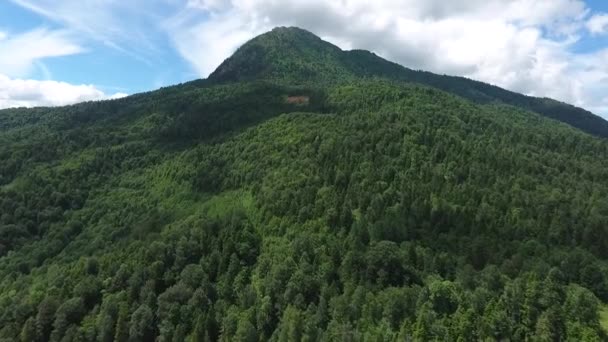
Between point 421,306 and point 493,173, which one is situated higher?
point 493,173

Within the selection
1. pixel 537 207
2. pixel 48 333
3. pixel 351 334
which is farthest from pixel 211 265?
pixel 537 207

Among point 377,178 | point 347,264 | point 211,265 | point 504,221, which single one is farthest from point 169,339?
point 504,221

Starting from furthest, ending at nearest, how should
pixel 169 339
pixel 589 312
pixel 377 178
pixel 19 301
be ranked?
pixel 377 178, pixel 19 301, pixel 169 339, pixel 589 312

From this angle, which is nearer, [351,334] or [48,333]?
[351,334]

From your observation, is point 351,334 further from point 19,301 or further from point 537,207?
point 19,301

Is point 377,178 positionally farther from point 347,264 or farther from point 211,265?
point 211,265

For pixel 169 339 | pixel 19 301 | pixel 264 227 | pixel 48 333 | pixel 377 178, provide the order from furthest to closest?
1. pixel 377 178
2. pixel 264 227
3. pixel 19 301
4. pixel 48 333
5. pixel 169 339

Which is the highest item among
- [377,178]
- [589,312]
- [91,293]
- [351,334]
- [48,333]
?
[377,178]

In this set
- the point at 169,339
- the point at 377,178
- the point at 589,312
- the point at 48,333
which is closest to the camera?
the point at 589,312

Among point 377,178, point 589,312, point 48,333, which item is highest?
point 377,178
